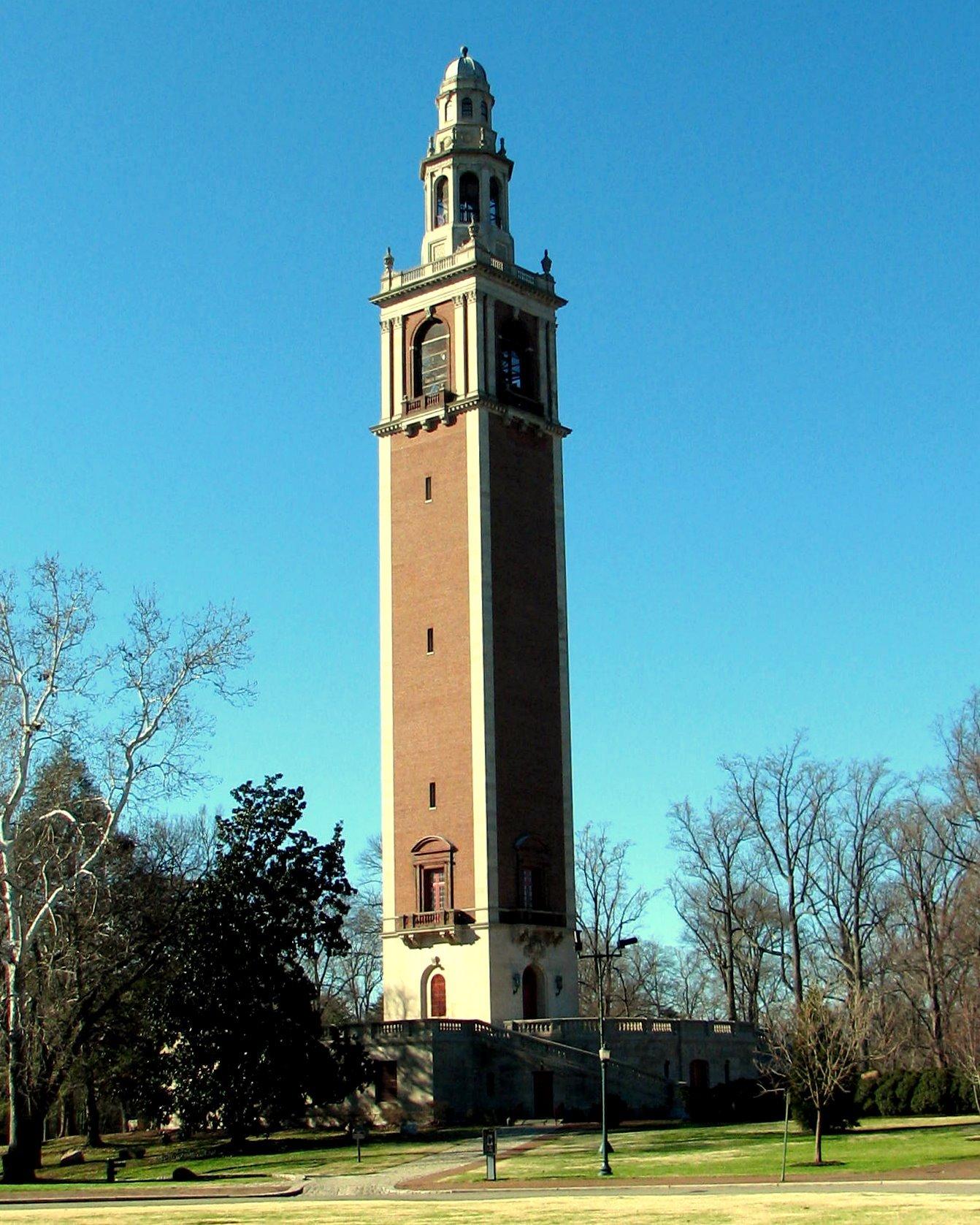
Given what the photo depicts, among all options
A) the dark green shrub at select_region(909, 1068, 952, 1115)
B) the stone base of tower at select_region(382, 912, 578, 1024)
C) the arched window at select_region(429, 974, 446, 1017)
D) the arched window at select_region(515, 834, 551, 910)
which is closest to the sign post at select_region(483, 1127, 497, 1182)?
the stone base of tower at select_region(382, 912, 578, 1024)

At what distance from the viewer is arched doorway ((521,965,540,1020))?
67125 millimetres

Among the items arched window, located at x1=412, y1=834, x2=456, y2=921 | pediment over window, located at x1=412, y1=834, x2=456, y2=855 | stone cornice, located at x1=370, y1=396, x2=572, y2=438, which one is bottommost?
arched window, located at x1=412, y1=834, x2=456, y2=921

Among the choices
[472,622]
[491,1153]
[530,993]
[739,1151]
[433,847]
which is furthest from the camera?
[472,622]

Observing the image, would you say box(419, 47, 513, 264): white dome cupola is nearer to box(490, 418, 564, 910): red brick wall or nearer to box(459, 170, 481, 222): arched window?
box(459, 170, 481, 222): arched window

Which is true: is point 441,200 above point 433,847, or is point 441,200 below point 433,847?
above

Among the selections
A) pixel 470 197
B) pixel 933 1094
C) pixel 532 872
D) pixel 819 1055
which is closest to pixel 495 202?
pixel 470 197

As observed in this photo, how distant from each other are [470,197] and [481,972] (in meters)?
34.7

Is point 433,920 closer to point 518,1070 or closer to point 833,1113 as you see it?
point 518,1070

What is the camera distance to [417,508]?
72.7 m

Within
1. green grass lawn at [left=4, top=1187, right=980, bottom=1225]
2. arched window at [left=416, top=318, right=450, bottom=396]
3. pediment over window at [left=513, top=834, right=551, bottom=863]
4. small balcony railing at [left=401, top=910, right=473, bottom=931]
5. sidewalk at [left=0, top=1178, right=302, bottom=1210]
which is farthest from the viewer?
arched window at [left=416, top=318, right=450, bottom=396]

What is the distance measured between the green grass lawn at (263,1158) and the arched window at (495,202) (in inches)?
1597

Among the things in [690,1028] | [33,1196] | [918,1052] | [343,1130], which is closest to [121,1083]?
[343,1130]

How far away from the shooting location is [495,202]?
78188 mm

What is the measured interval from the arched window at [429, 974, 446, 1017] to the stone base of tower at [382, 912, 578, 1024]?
28 millimetres
